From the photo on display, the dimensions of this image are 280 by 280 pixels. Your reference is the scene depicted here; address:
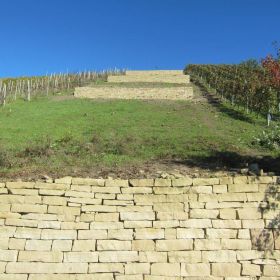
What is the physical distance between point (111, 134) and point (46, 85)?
28.1m

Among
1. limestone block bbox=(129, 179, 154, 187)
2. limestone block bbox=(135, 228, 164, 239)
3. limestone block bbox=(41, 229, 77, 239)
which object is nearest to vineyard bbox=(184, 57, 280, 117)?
limestone block bbox=(129, 179, 154, 187)

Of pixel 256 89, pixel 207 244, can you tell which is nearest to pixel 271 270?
pixel 207 244

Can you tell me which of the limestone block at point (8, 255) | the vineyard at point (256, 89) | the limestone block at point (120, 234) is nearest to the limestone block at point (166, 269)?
the limestone block at point (120, 234)

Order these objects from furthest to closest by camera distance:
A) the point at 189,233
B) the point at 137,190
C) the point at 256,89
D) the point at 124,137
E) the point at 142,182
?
the point at 256,89 < the point at 124,137 < the point at 142,182 < the point at 137,190 < the point at 189,233

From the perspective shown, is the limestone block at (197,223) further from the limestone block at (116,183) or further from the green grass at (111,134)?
the green grass at (111,134)

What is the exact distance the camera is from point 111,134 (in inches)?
858

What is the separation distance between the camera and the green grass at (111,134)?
15094 mm

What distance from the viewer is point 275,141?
14.3 meters

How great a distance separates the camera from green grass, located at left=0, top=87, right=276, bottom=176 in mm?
15094

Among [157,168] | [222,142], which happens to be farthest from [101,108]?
[157,168]

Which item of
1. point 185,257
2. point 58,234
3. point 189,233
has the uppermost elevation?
point 189,233

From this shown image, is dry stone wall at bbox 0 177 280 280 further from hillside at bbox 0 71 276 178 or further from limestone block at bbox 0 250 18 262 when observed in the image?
hillside at bbox 0 71 276 178

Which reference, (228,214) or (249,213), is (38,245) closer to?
(228,214)

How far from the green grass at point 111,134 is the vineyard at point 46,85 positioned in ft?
10.4
